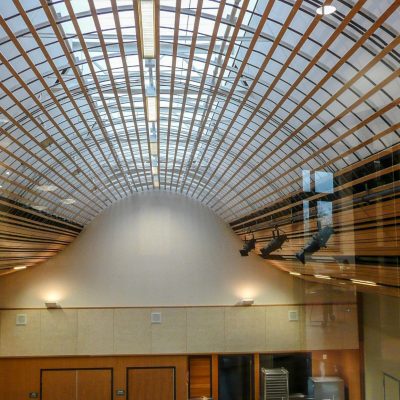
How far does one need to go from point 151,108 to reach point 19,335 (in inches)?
412

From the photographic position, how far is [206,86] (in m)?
8.24

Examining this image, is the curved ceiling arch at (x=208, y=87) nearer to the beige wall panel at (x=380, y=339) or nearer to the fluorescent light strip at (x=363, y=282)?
the fluorescent light strip at (x=363, y=282)

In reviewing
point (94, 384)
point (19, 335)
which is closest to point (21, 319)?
point (19, 335)

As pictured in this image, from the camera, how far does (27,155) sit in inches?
378

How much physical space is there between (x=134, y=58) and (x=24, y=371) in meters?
12.9

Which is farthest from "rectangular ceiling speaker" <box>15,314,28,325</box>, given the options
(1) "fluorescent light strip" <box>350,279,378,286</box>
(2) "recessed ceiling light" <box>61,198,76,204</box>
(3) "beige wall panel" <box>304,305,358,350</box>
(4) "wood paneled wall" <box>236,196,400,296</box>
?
(1) "fluorescent light strip" <box>350,279,378,286</box>

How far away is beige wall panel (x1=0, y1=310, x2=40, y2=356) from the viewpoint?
17312 mm

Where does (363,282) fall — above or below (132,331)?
above

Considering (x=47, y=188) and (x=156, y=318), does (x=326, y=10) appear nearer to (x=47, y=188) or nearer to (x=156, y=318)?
(x=47, y=188)

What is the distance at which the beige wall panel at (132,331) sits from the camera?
17.6 meters

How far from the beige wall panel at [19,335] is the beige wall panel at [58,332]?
0.57 feet

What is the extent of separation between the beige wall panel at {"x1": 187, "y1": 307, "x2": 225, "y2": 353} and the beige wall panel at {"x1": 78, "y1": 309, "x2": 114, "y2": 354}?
237 centimetres

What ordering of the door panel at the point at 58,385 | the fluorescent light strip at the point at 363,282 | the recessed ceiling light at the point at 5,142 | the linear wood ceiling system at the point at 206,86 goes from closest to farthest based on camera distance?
the fluorescent light strip at the point at 363,282 < the linear wood ceiling system at the point at 206,86 < the recessed ceiling light at the point at 5,142 < the door panel at the point at 58,385

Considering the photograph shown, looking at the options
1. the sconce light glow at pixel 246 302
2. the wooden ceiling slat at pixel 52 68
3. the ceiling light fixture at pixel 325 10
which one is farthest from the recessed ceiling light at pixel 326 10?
the sconce light glow at pixel 246 302
